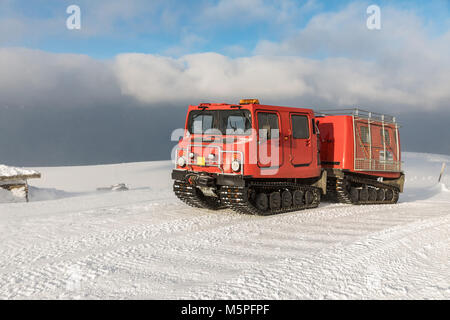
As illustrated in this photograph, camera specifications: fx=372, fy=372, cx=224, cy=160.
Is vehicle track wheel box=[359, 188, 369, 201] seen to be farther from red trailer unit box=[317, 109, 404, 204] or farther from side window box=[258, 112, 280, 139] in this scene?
side window box=[258, 112, 280, 139]

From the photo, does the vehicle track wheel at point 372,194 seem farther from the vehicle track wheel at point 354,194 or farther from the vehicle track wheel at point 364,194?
the vehicle track wheel at point 354,194

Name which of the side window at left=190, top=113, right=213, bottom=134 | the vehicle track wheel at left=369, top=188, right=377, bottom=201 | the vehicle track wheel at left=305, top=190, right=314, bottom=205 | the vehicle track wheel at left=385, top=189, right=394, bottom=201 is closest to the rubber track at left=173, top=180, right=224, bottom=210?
the side window at left=190, top=113, right=213, bottom=134

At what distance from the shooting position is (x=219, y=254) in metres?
5.62

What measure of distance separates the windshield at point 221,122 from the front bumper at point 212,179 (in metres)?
1.09

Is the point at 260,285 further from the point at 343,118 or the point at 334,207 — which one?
the point at 343,118

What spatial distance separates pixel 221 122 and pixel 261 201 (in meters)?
2.19

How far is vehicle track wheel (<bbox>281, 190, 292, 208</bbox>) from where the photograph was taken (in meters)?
9.55

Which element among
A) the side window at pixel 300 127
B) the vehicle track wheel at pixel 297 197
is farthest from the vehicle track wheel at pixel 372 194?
the side window at pixel 300 127

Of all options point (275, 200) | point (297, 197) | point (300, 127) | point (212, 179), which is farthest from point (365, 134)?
point (212, 179)

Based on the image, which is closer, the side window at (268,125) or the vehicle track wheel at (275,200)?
the side window at (268,125)

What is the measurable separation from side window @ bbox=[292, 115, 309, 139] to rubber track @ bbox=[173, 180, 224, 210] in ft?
9.04

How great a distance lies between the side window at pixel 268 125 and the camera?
8.75 metres
